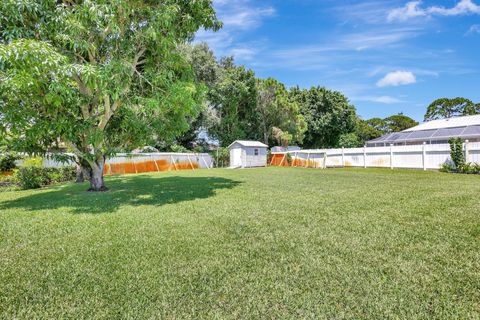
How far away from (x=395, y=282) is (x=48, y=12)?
860 centimetres

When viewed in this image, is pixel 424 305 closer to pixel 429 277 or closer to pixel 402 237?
pixel 429 277

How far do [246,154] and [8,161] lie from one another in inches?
601

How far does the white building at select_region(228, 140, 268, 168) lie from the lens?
74.3 ft

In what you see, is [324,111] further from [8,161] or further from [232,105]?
[8,161]

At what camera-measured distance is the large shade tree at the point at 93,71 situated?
227 inches

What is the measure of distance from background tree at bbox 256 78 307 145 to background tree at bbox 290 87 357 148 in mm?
3585

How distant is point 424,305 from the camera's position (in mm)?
2008

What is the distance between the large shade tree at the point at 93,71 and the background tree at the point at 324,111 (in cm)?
2498

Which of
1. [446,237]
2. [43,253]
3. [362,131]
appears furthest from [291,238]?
[362,131]

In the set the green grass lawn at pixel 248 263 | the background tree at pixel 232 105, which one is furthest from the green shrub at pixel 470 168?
the background tree at pixel 232 105

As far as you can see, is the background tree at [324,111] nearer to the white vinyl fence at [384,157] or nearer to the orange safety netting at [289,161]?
the orange safety netting at [289,161]

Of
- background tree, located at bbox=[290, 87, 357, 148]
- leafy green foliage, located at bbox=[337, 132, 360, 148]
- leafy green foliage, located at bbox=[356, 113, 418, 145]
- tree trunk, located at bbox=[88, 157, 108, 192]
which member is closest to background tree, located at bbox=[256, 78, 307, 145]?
background tree, located at bbox=[290, 87, 357, 148]

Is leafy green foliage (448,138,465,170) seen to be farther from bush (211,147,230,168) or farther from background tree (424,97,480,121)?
background tree (424,97,480,121)

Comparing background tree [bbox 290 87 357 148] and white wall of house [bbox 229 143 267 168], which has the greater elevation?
background tree [bbox 290 87 357 148]
